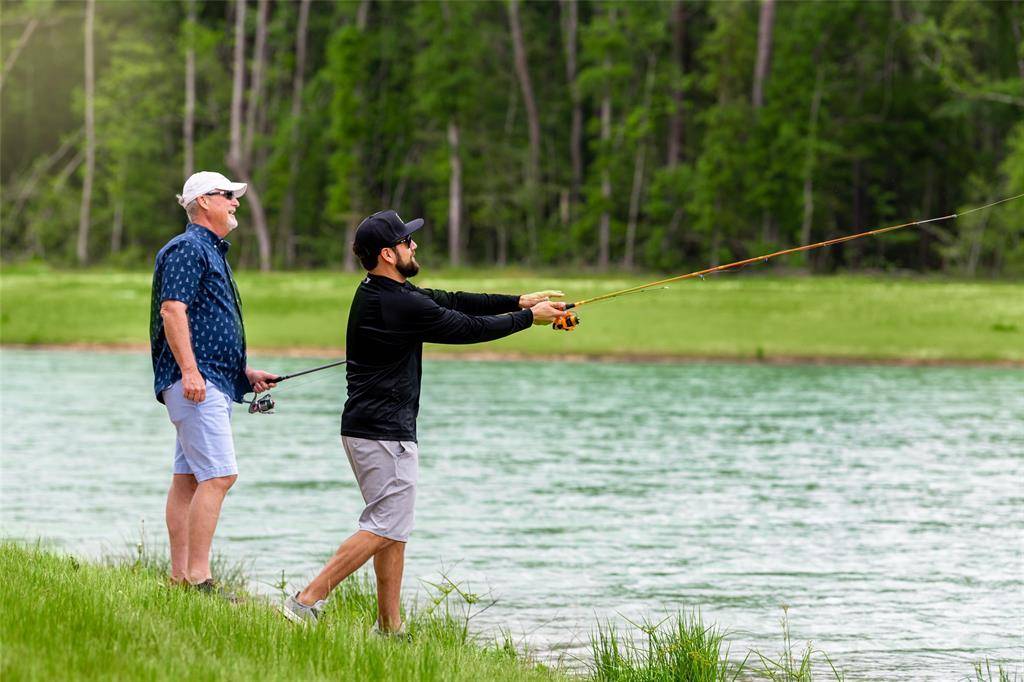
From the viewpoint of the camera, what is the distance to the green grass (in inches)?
212

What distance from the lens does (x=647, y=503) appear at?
13.1m

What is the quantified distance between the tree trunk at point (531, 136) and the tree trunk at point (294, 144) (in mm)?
7082

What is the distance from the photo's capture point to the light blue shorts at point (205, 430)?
7582 millimetres

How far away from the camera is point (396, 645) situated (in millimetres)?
6578

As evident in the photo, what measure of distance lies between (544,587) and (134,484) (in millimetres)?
5425

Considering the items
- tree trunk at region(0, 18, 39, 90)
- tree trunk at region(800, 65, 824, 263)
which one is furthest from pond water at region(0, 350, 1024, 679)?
tree trunk at region(0, 18, 39, 90)

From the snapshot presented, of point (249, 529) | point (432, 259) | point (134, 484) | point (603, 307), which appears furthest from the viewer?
point (432, 259)

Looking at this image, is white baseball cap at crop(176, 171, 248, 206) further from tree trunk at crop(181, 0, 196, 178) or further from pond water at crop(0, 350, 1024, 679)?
tree trunk at crop(181, 0, 196, 178)

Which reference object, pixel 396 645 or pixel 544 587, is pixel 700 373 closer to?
pixel 544 587

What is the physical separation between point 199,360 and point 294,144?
48796 millimetres

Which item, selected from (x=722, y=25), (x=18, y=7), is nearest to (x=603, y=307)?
(x=722, y=25)

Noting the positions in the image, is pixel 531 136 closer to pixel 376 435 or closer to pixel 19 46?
pixel 19 46

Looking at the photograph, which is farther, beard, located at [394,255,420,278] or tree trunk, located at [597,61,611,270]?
tree trunk, located at [597,61,611,270]

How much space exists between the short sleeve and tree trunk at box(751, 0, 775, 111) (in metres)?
44.8
